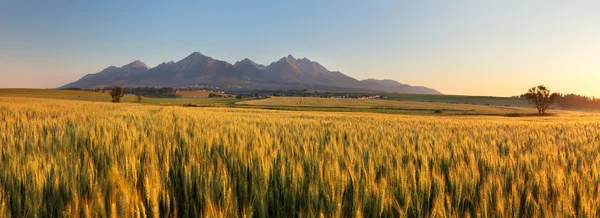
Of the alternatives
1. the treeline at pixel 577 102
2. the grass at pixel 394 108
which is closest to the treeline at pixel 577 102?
the treeline at pixel 577 102

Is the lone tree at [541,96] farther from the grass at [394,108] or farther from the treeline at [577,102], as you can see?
the treeline at [577,102]

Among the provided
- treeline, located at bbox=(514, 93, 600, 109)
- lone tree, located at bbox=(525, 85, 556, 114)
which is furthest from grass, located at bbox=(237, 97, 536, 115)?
treeline, located at bbox=(514, 93, 600, 109)

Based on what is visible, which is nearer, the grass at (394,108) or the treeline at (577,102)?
the grass at (394,108)

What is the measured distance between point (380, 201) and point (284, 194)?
22.0 inches

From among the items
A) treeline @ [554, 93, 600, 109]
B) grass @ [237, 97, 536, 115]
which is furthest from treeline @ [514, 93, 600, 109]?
→ grass @ [237, 97, 536, 115]

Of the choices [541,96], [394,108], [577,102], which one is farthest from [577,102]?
[394,108]

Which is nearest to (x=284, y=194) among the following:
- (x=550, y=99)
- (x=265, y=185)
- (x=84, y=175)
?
(x=265, y=185)

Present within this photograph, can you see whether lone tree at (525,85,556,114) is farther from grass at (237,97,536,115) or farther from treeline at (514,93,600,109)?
treeline at (514,93,600,109)

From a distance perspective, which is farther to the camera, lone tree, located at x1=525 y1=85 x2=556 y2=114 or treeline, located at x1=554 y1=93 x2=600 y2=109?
treeline, located at x1=554 y1=93 x2=600 y2=109

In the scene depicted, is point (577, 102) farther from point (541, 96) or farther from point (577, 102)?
point (541, 96)

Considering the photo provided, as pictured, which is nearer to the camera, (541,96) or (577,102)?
(541,96)

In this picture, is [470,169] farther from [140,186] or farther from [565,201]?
[140,186]

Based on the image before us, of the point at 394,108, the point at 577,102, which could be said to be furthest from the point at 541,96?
the point at 577,102

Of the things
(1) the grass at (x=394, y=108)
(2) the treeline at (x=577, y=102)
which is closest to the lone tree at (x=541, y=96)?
(1) the grass at (x=394, y=108)
